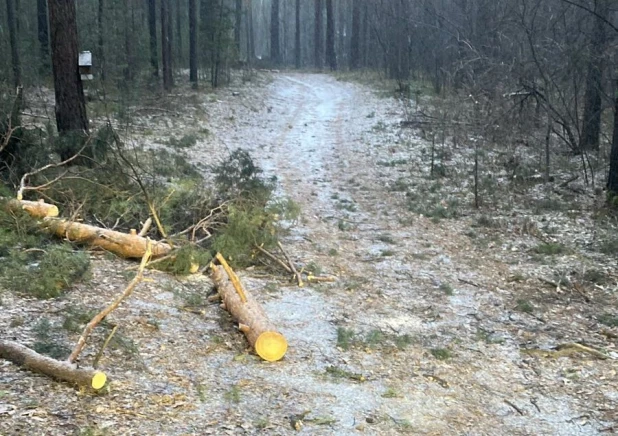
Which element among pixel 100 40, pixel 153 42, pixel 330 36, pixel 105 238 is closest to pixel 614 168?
pixel 105 238

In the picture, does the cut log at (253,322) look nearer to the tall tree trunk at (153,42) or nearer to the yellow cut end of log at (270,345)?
the yellow cut end of log at (270,345)

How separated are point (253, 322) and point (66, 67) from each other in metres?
6.72

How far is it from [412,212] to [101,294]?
6.18 metres

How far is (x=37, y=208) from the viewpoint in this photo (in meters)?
7.28

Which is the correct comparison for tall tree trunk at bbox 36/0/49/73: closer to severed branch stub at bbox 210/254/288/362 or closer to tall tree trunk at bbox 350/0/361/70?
severed branch stub at bbox 210/254/288/362

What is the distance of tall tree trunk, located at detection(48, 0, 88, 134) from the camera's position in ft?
31.9

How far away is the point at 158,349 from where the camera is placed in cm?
507

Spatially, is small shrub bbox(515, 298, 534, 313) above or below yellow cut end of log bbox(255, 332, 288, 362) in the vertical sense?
below

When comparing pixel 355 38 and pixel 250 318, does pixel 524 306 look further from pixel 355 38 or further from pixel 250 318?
pixel 355 38

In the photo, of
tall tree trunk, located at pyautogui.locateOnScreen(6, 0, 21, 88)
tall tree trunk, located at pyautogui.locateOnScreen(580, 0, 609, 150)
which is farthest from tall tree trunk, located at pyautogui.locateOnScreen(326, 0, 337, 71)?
tall tree trunk, located at pyautogui.locateOnScreen(580, 0, 609, 150)

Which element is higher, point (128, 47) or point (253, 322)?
point (128, 47)

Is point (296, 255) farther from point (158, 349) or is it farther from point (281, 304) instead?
point (158, 349)

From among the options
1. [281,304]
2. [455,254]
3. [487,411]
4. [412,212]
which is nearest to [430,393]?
[487,411]

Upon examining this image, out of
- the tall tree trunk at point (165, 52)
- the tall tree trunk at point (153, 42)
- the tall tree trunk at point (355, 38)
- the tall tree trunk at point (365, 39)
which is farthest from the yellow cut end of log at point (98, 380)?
the tall tree trunk at point (355, 38)
